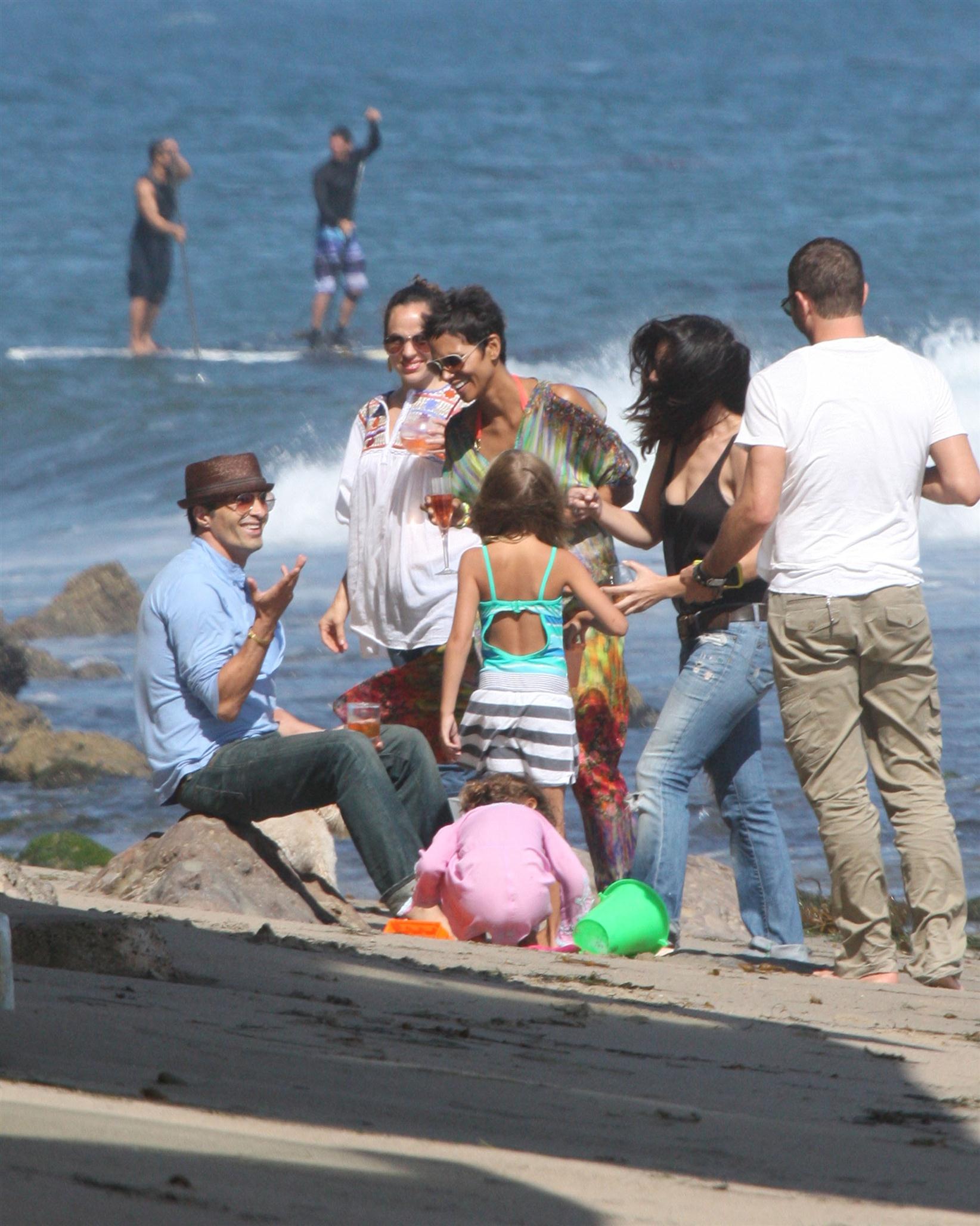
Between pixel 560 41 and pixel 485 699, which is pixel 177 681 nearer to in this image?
pixel 485 699

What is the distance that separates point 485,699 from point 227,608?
77 cm

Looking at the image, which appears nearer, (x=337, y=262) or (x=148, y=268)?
(x=148, y=268)

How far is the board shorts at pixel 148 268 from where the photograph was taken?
67.8 feet

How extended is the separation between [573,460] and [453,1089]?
2.71m

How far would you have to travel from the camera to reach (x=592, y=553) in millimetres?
4984

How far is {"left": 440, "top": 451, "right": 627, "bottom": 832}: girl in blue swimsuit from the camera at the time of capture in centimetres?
468

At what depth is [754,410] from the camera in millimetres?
4145

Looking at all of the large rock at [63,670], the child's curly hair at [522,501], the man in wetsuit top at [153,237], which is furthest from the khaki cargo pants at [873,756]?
the man in wetsuit top at [153,237]

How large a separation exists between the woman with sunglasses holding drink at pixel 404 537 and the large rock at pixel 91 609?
644 cm

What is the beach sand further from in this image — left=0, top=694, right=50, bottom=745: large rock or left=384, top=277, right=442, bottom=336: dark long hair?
left=0, top=694, right=50, bottom=745: large rock

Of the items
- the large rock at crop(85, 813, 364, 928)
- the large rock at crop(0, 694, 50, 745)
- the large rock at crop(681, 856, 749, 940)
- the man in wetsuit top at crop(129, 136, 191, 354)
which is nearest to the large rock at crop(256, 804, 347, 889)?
the large rock at crop(85, 813, 364, 928)

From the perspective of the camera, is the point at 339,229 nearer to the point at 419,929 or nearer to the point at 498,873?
the point at 419,929

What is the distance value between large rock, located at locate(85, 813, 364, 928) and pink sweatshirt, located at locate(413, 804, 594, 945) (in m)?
0.41

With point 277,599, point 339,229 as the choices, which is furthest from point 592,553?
point 339,229
